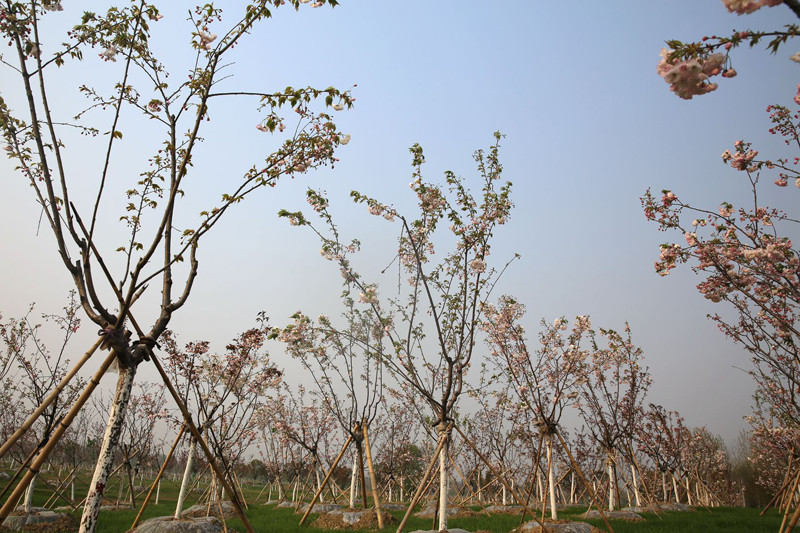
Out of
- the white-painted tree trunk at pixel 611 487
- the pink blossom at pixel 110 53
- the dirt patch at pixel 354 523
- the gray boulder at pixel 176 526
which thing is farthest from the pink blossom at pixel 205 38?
the white-painted tree trunk at pixel 611 487

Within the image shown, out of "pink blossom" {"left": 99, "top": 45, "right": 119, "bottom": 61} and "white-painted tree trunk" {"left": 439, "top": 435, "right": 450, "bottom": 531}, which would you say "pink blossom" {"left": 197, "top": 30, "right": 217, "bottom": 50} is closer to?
"pink blossom" {"left": 99, "top": 45, "right": 119, "bottom": 61}

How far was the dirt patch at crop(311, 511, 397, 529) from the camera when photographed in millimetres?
10133

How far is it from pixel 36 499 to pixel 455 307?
20520 mm

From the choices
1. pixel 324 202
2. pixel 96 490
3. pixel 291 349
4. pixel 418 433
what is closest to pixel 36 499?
pixel 291 349

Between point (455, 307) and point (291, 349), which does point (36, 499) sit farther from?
point (455, 307)

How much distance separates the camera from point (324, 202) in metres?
8.30

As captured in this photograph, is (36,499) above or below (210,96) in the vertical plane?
below

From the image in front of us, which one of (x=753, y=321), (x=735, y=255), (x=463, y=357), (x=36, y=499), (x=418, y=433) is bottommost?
(x=36, y=499)

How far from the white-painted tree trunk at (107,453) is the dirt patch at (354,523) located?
324 inches

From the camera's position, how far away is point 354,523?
10.2m

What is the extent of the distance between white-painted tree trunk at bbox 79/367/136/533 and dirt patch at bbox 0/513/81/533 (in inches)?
333

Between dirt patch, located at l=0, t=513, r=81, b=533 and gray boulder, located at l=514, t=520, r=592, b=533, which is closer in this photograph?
gray boulder, located at l=514, t=520, r=592, b=533

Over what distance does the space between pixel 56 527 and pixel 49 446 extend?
363 inches

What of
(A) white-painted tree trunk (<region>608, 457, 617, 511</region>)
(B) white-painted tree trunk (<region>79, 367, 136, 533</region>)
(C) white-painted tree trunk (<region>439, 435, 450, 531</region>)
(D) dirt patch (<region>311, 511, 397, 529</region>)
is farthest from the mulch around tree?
(B) white-painted tree trunk (<region>79, 367, 136, 533</region>)
